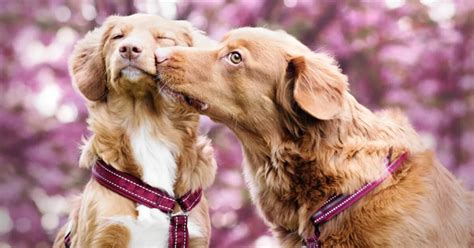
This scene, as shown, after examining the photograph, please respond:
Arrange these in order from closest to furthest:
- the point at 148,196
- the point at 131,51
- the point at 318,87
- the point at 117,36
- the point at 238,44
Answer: the point at 318,87 < the point at 238,44 < the point at 131,51 < the point at 148,196 < the point at 117,36

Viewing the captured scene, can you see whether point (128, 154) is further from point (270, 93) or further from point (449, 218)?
point (449, 218)

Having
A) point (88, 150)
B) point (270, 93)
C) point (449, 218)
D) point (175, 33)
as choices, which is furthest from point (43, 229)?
point (449, 218)

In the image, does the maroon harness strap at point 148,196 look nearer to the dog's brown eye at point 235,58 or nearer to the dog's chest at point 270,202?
the dog's chest at point 270,202

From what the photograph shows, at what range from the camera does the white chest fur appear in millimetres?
3027

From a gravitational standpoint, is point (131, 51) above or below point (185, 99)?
above

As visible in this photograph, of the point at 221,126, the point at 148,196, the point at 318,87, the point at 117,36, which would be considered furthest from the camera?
the point at 221,126

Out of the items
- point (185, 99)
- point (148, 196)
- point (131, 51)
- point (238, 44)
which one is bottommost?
point (148, 196)

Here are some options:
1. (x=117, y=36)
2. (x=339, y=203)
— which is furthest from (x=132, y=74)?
(x=339, y=203)

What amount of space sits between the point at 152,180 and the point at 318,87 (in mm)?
883

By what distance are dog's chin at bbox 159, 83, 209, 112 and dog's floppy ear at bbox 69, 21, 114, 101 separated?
0.52 meters

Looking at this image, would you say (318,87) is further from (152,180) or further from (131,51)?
(152,180)

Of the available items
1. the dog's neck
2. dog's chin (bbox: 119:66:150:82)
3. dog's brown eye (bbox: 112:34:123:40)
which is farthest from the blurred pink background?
dog's chin (bbox: 119:66:150:82)

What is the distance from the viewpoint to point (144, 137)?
3.22 metres

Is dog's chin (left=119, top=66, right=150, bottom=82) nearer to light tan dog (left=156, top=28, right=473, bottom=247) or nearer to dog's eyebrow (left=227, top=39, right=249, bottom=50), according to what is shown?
light tan dog (left=156, top=28, right=473, bottom=247)
